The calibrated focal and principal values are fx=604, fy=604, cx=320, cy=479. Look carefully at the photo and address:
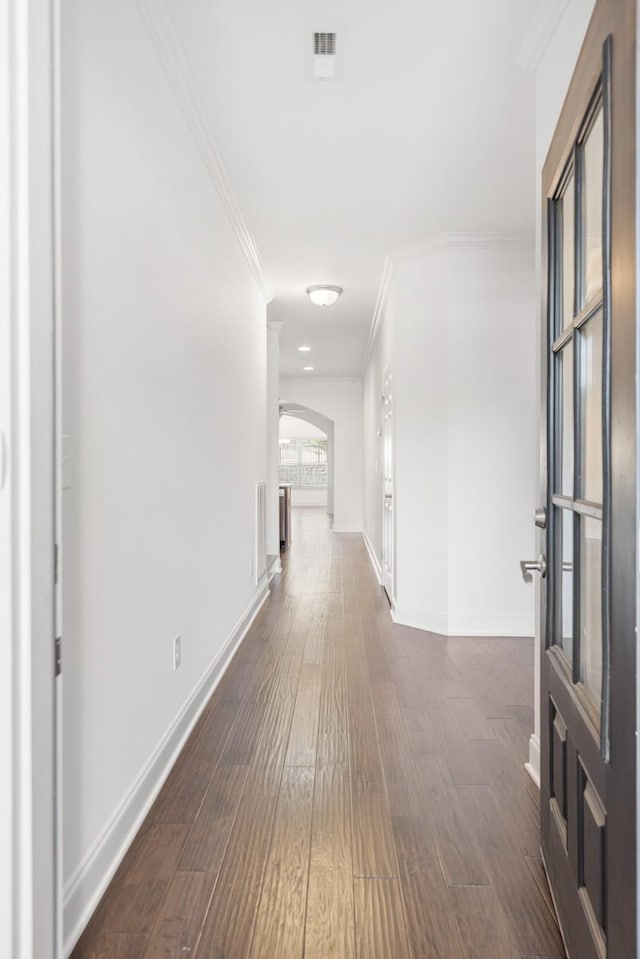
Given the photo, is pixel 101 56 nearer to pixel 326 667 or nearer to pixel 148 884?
pixel 148 884

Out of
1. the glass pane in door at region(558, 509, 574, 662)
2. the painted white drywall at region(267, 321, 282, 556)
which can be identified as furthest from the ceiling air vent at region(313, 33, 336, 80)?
the painted white drywall at region(267, 321, 282, 556)

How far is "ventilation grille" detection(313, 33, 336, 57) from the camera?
84.4 inches

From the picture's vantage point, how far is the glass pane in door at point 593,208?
1146mm

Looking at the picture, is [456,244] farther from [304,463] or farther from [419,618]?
[304,463]

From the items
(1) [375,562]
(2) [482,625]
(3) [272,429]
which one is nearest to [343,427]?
(3) [272,429]

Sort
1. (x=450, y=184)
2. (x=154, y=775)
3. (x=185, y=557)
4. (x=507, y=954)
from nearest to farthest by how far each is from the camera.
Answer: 1. (x=507, y=954)
2. (x=154, y=775)
3. (x=185, y=557)
4. (x=450, y=184)

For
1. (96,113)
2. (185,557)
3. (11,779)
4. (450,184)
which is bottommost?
(11,779)

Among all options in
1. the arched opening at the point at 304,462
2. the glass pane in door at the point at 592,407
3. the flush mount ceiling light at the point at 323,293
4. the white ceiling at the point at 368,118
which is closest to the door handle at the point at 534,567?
the glass pane in door at the point at 592,407

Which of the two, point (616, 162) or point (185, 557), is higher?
point (616, 162)

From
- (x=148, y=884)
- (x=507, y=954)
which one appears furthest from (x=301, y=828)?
(x=507, y=954)

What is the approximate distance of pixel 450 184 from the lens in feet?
11.0

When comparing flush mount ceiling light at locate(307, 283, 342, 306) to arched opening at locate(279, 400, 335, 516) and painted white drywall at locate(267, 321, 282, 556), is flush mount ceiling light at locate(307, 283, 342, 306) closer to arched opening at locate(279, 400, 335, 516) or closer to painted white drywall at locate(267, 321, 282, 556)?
painted white drywall at locate(267, 321, 282, 556)

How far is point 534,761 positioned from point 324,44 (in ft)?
8.85

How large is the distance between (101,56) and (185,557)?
1.68 metres
